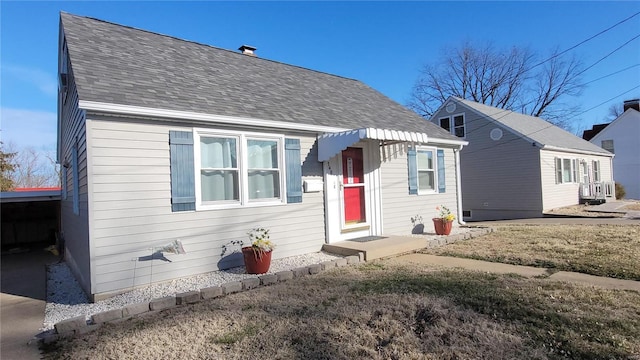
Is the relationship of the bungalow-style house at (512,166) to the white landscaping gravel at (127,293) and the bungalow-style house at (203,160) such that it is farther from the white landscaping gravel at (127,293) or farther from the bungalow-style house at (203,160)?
the white landscaping gravel at (127,293)

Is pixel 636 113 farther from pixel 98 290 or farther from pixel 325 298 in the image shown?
pixel 98 290

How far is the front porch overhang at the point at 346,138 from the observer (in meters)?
6.96

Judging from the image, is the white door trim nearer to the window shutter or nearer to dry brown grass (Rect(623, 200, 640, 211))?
the window shutter

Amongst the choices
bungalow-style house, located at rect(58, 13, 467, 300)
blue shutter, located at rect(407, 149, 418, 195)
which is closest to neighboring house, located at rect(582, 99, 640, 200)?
bungalow-style house, located at rect(58, 13, 467, 300)

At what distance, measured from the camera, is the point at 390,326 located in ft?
11.9

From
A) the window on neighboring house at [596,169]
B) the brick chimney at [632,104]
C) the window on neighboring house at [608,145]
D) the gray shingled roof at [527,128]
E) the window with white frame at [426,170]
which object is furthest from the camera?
the window on neighboring house at [608,145]

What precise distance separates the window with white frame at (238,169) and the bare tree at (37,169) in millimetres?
26357

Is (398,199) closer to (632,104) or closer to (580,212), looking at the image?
(580,212)

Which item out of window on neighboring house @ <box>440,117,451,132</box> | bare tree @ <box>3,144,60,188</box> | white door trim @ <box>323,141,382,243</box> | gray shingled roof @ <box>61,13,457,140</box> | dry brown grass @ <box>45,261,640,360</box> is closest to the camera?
dry brown grass @ <box>45,261,640,360</box>

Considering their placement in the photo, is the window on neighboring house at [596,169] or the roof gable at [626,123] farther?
the roof gable at [626,123]

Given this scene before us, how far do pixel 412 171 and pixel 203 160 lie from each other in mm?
5557

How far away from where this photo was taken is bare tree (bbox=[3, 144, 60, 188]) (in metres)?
26.6

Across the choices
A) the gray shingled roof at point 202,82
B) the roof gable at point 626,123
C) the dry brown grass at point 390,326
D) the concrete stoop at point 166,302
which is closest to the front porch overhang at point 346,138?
the gray shingled roof at point 202,82

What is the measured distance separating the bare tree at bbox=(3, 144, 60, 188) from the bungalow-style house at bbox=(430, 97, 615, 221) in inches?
1071
